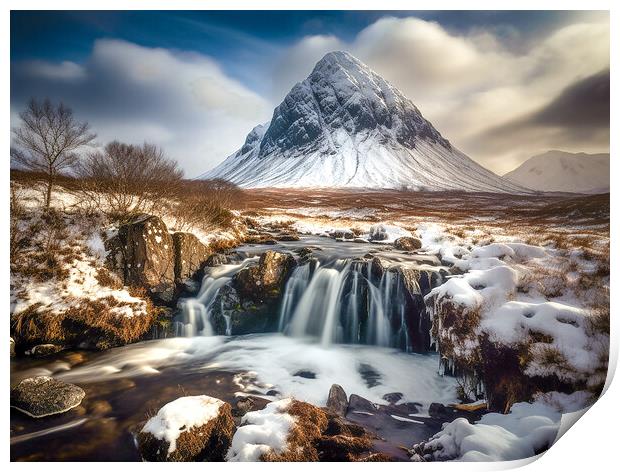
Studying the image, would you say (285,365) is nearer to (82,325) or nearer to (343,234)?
(82,325)

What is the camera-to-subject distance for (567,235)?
3752mm

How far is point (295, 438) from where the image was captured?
3010 mm

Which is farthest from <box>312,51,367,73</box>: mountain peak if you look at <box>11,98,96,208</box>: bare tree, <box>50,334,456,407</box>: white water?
<box>50,334,456,407</box>: white water

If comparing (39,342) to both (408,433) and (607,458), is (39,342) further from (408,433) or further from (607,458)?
(607,458)

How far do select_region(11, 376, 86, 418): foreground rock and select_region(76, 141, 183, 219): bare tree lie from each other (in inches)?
85.7

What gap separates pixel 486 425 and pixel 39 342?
17.8 ft

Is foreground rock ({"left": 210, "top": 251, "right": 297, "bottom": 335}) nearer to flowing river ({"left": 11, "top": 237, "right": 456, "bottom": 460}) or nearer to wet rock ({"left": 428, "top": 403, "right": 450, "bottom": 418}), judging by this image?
flowing river ({"left": 11, "top": 237, "right": 456, "bottom": 460})

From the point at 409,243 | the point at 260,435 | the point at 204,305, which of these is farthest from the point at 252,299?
the point at 409,243

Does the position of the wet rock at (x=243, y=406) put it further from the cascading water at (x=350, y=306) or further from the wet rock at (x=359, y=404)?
the cascading water at (x=350, y=306)

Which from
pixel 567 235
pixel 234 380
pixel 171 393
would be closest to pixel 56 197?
pixel 171 393

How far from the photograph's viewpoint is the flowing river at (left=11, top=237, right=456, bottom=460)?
10.3 feet

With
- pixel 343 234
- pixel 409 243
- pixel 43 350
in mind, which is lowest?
pixel 43 350

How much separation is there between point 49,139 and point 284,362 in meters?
4.08

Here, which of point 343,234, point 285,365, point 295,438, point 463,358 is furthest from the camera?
point 343,234
